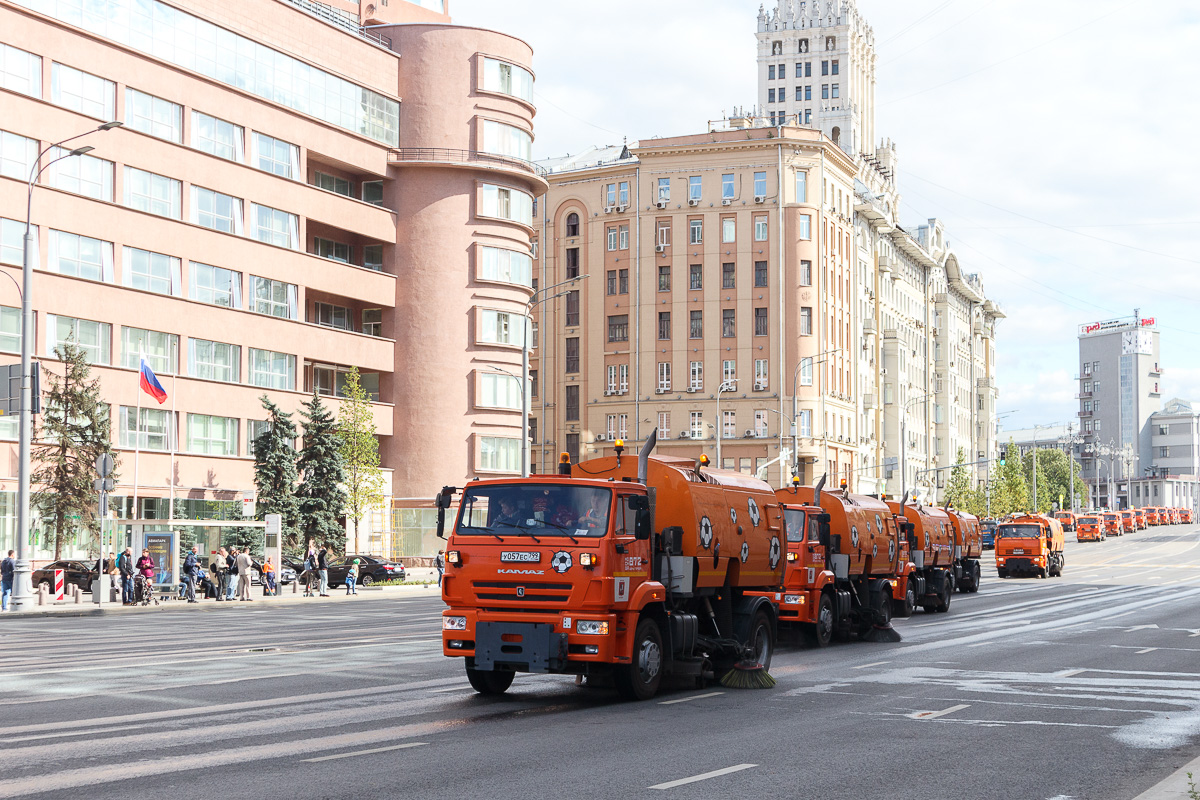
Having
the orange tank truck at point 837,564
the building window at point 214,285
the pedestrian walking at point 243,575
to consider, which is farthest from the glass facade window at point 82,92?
the orange tank truck at point 837,564

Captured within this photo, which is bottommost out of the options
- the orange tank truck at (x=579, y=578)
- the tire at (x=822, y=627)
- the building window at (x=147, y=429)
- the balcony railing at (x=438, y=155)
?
the tire at (x=822, y=627)

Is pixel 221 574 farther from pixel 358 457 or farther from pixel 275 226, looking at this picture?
pixel 275 226

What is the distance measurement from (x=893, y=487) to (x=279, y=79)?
7102 centimetres

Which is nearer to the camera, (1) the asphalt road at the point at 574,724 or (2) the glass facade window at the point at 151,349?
(1) the asphalt road at the point at 574,724

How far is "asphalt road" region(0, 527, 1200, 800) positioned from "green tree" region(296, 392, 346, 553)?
30693 mm

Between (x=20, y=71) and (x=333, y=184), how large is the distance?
779 inches

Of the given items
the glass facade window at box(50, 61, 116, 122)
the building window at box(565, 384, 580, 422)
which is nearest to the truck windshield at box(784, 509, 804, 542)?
the glass facade window at box(50, 61, 116, 122)

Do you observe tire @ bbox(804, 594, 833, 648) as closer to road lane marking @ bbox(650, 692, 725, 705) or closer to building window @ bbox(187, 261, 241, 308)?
road lane marking @ bbox(650, 692, 725, 705)

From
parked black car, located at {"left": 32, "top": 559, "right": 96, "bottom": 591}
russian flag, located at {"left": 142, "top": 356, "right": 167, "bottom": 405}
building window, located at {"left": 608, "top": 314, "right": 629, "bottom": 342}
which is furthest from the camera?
building window, located at {"left": 608, "top": 314, "right": 629, "bottom": 342}

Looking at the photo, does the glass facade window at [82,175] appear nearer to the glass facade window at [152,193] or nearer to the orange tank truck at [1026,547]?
the glass facade window at [152,193]

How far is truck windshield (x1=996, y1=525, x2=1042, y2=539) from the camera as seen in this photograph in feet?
207

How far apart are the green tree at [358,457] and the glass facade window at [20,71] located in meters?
18.5

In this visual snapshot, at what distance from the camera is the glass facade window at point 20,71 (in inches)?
1938

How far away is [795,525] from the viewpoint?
2458 cm
